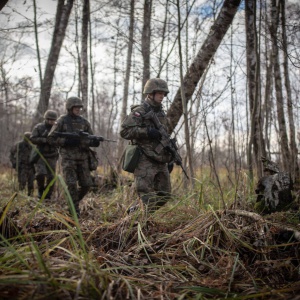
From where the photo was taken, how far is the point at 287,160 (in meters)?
6.03

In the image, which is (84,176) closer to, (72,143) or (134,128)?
(72,143)

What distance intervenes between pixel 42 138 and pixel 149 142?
3.18 m

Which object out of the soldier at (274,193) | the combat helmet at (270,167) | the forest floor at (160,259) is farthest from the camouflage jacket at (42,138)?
the soldier at (274,193)

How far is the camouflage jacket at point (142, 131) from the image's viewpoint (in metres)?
3.47

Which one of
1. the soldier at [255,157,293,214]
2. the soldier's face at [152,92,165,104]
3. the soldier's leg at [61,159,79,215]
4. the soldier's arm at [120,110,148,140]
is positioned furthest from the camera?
the soldier's leg at [61,159,79,215]

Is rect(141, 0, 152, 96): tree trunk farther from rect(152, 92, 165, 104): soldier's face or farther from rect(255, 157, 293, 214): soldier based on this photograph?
rect(255, 157, 293, 214): soldier

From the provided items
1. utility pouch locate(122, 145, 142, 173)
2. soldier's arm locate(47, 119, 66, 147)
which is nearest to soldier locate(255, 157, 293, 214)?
utility pouch locate(122, 145, 142, 173)

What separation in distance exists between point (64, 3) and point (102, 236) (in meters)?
7.16

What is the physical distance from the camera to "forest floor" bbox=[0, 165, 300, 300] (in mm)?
1133

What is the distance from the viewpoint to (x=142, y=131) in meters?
3.45

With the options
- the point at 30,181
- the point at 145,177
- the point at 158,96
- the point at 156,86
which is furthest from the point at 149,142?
the point at 30,181

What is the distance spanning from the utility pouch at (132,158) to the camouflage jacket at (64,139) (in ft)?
4.23

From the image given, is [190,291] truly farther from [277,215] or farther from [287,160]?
[287,160]

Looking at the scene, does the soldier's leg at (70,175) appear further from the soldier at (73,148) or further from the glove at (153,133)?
the glove at (153,133)
